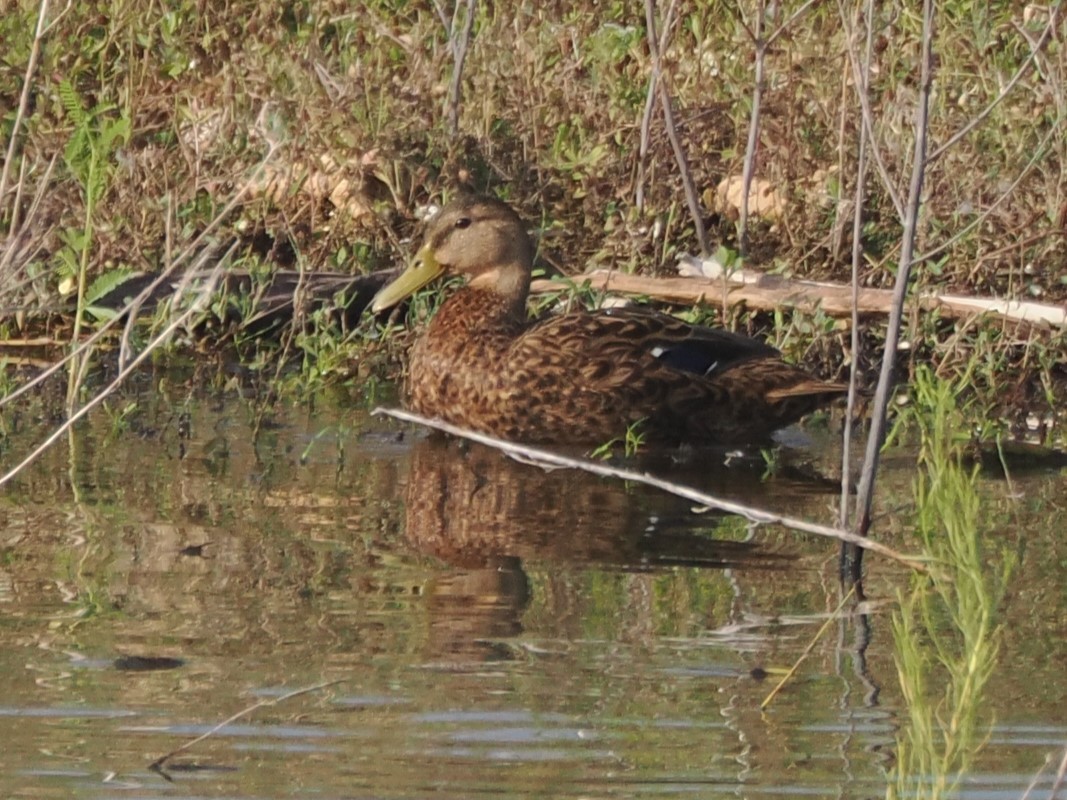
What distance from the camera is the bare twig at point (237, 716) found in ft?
12.6

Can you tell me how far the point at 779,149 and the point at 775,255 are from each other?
0.51m

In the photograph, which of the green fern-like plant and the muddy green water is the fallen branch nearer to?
the muddy green water

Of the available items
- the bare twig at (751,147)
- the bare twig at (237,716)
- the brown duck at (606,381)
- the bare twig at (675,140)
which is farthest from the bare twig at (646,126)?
the bare twig at (237,716)

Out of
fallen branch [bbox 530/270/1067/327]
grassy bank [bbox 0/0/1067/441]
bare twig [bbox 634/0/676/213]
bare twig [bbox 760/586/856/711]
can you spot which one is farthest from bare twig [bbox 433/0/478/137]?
bare twig [bbox 760/586/856/711]

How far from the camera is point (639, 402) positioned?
750 cm

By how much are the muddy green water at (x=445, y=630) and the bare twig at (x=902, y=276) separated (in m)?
0.22

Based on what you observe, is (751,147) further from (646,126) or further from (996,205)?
(996,205)

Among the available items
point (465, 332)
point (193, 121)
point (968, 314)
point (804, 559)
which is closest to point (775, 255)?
point (968, 314)

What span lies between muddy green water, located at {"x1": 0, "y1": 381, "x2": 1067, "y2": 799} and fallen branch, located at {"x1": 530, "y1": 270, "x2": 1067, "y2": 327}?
1092 millimetres

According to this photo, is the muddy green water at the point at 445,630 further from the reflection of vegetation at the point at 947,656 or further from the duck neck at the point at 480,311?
the duck neck at the point at 480,311

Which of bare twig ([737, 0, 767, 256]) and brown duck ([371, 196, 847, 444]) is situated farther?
bare twig ([737, 0, 767, 256])

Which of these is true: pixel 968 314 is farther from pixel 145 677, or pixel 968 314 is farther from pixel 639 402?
pixel 145 677

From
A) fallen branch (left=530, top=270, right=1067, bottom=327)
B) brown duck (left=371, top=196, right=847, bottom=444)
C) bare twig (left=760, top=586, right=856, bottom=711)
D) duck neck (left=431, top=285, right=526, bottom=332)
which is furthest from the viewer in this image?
fallen branch (left=530, top=270, right=1067, bottom=327)

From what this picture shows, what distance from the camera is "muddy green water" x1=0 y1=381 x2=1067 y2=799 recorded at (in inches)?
152
